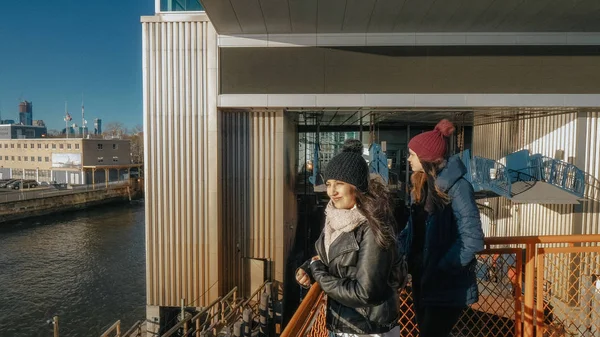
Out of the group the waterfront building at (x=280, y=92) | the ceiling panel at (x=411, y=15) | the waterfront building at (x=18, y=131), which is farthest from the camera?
the waterfront building at (x=18, y=131)

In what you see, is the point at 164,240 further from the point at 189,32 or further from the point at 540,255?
the point at 540,255

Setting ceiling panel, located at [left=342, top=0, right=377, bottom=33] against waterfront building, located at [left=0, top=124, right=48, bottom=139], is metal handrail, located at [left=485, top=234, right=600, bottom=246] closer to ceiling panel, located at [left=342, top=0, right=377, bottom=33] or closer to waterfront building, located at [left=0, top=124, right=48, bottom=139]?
ceiling panel, located at [left=342, top=0, right=377, bottom=33]

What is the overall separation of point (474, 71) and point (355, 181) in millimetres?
6758

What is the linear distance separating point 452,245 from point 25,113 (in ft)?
780

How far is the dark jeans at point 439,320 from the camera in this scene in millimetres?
2328

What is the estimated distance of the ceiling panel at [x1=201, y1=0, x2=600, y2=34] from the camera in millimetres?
6199

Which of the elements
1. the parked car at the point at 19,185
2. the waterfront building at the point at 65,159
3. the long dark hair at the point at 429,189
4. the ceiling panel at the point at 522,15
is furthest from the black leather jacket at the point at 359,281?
the parked car at the point at 19,185

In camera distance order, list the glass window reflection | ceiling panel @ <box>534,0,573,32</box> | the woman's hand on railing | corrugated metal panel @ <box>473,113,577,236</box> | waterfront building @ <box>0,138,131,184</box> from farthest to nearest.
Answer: waterfront building @ <box>0,138,131,184</box>
corrugated metal panel @ <box>473,113,577,236</box>
the glass window reflection
ceiling panel @ <box>534,0,573,32</box>
the woman's hand on railing

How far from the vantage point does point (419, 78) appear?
7199 mm

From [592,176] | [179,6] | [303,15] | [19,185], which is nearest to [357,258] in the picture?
[303,15]

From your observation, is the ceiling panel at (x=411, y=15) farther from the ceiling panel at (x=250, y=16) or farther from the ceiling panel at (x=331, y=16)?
the ceiling panel at (x=250, y=16)

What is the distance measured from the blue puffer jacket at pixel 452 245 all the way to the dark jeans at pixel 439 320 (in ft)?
0.22

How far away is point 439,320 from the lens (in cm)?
234

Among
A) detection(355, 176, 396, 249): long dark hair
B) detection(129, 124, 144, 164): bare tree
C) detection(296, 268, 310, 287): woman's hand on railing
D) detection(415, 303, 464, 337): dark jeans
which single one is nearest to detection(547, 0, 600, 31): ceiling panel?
detection(415, 303, 464, 337): dark jeans
